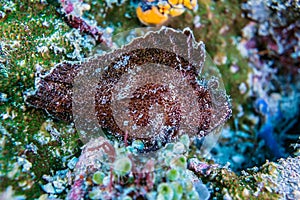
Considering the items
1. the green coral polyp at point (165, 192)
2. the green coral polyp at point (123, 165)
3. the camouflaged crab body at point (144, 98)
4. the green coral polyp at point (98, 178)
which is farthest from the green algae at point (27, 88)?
the green coral polyp at point (165, 192)

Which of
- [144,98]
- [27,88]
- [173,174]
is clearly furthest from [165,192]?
[27,88]

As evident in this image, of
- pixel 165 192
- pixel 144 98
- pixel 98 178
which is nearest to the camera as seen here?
pixel 165 192

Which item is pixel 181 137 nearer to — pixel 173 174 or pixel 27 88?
pixel 173 174

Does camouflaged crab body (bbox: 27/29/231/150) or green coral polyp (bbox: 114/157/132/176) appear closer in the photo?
green coral polyp (bbox: 114/157/132/176)

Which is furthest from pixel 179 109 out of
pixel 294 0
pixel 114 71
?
pixel 294 0

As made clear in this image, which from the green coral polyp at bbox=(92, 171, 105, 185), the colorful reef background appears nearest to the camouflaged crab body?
the colorful reef background

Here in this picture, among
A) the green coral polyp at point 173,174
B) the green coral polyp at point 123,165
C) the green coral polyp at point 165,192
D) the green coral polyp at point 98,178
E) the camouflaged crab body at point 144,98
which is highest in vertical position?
the camouflaged crab body at point 144,98

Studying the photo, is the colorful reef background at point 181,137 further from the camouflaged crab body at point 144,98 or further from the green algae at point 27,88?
the camouflaged crab body at point 144,98

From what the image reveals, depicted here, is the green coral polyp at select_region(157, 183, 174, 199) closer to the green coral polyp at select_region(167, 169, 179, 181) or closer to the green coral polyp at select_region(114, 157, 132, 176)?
the green coral polyp at select_region(167, 169, 179, 181)
